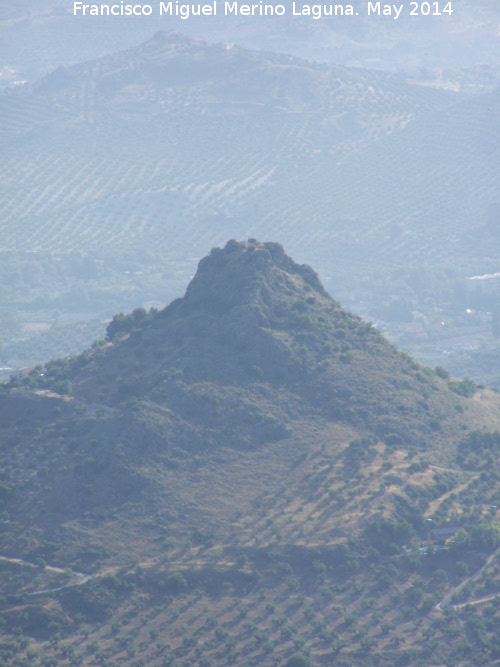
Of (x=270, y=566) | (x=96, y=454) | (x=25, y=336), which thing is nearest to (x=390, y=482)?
(x=270, y=566)

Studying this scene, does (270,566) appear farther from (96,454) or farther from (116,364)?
(116,364)

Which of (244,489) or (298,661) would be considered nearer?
(298,661)

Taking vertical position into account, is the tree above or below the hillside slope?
below

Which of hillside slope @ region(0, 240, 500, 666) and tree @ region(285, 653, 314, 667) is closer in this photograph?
tree @ region(285, 653, 314, 667)

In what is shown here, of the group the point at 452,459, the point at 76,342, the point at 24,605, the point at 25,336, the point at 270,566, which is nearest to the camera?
the point at 24,605

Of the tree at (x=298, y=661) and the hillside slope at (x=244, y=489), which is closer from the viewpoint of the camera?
the tree at (x=298, y=661)

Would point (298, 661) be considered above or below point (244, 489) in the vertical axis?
below

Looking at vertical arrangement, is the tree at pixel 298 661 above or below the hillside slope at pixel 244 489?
below

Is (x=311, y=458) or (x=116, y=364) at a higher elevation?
(x=116, y=364)

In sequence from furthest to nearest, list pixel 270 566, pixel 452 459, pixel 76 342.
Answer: pixel 76 342 → pixel 452 459 → pixel 270 566

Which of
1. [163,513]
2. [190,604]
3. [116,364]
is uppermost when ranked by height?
[116,364]

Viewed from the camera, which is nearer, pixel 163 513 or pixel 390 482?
pixel 163 513
